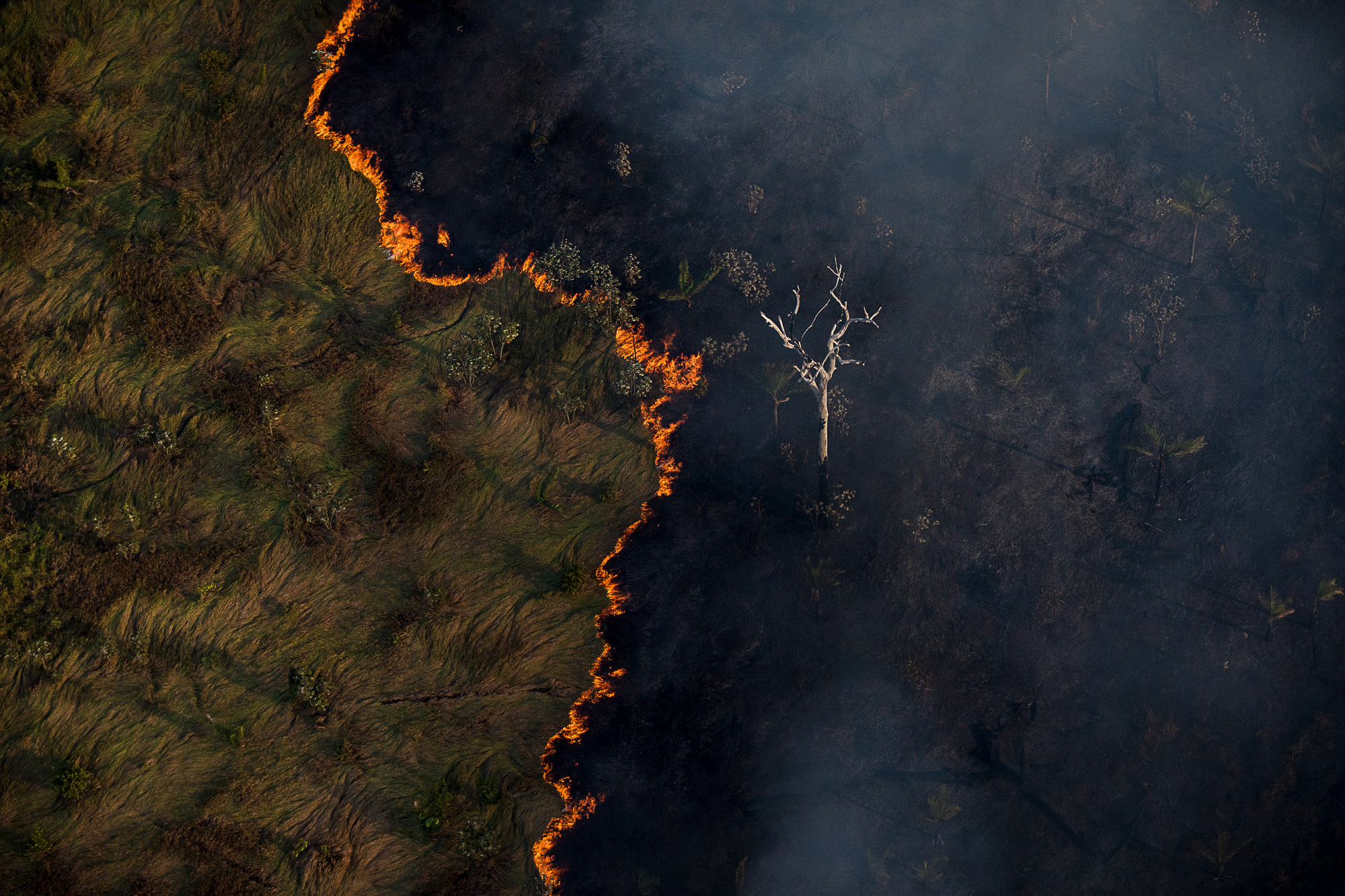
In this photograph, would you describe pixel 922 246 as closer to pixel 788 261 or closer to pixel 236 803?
pixel 788 261

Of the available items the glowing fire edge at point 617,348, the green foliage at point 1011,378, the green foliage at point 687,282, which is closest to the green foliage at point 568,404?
the glowing fire edge at point 617,348

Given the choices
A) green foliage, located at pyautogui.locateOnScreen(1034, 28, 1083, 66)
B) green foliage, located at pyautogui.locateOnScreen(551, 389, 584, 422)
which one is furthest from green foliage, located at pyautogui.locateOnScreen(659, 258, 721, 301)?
green foliage, located at pyautogui.locateOnScreen(1034, 28, 1083, 66)

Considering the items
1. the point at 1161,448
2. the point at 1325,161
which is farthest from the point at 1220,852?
the point at 1325,161

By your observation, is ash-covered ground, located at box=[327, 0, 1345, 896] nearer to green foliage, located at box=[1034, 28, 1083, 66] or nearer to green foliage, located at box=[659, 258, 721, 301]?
green foliage, located at box=[1034, 28, 1083, 66]

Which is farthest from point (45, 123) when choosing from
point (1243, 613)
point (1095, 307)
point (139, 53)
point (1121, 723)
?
point (1243, 613)

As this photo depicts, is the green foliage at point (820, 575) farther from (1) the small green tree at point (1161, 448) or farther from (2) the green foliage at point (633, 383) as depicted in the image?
(1) the small green tree at point (1161, 448)
